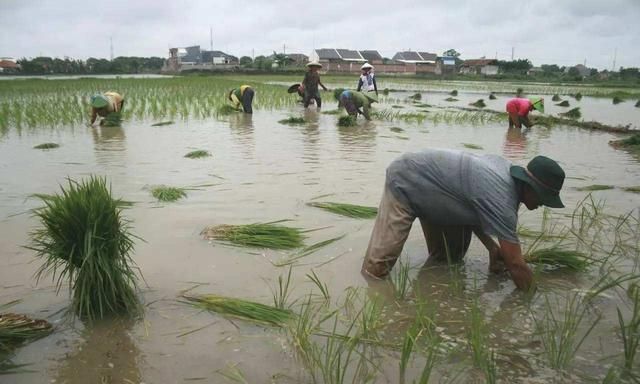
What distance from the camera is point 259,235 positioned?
3291 millimetres

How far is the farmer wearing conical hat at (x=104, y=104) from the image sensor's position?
8.71 meters

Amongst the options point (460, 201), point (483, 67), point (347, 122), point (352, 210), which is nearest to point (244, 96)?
point (347, 122)

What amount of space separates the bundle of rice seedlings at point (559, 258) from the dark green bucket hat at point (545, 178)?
660 mm

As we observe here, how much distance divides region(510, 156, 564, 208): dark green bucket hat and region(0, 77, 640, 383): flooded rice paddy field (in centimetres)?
46

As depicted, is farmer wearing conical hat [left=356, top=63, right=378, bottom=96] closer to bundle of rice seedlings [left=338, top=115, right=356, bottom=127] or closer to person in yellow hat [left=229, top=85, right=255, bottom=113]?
person in yellow hat [left=229, top=85, right=255, bottom=113]

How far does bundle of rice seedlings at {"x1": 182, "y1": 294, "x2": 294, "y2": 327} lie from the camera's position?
2254mm

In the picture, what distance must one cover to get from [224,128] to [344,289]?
6.77 m

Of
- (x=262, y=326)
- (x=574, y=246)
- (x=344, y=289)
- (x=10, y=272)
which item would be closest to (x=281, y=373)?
(x=262, y=326)

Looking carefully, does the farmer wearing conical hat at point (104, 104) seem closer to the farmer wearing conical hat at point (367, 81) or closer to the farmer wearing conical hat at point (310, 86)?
the farmer wearing conical hat at point (310, 86)

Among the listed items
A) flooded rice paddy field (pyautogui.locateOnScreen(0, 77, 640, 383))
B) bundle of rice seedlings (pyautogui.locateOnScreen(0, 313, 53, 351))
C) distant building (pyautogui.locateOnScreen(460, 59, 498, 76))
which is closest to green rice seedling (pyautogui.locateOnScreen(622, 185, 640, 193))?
flooded rice paddy field (pyautogui.locateOnScreen(0, 77, 640, 383))

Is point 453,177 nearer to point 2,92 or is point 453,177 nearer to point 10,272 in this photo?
point 10,272

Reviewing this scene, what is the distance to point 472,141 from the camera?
7836 millimetres

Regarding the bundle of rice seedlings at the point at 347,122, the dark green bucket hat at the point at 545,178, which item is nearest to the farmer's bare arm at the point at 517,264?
the dark green bucket hat at the point at 545,178

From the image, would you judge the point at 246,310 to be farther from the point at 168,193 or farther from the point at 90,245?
the point at 168,193
